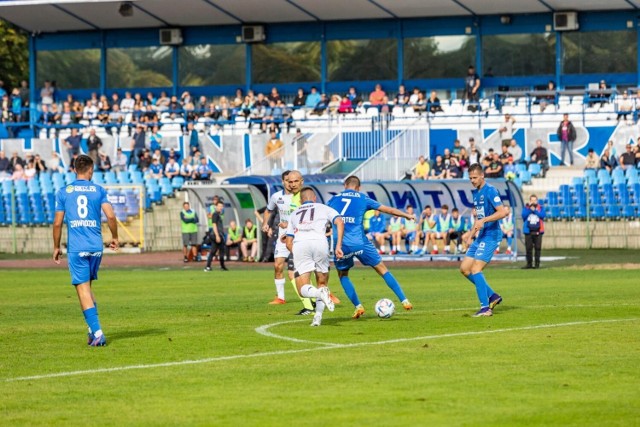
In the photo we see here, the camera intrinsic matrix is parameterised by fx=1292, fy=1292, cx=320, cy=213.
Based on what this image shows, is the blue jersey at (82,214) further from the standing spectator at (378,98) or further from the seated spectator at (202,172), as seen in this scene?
the standing spectator at (378,98)

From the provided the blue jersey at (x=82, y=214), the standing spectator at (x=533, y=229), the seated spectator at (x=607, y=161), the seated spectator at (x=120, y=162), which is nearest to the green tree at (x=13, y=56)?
the seated spectator at (x=120, y=162)

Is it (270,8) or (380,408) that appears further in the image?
(270,8)

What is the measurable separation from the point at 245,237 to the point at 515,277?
12050 mm

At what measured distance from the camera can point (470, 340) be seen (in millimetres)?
14289

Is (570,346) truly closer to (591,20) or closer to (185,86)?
(591,20)

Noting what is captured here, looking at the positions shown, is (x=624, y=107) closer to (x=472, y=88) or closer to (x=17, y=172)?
(x=472, y=88)

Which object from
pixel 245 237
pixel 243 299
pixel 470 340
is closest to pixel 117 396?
pixel 470 340

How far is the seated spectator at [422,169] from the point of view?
40.1 metres

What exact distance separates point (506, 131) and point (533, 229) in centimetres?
1383

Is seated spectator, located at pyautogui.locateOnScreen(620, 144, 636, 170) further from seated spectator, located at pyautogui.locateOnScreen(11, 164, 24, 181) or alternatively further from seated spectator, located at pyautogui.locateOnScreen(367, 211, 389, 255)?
seated spectator, located at pyautogui.locateOnScreen(11, 164, 24, 181)

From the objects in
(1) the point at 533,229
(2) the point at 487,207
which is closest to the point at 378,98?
(1) the point at 533,229

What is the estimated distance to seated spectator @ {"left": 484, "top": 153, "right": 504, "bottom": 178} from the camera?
3991cm

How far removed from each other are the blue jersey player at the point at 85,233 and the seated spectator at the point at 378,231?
23.3 m

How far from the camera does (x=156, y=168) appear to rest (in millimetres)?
46844
